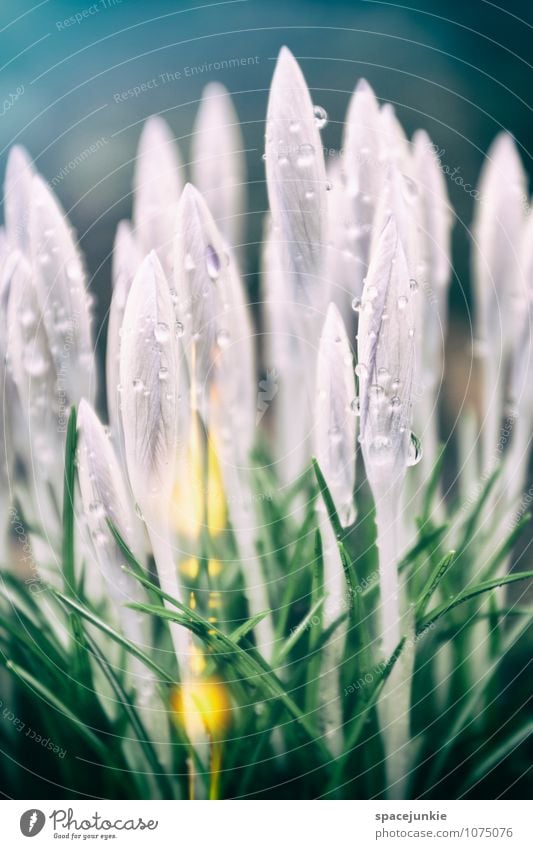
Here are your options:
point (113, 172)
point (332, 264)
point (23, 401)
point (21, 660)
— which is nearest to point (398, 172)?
point (332, 264)

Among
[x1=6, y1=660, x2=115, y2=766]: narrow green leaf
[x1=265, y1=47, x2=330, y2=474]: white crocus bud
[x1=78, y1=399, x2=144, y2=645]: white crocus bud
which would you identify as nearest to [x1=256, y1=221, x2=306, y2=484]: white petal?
[x1=265, y1=47, x2=330, y2=474]: white crocus bud

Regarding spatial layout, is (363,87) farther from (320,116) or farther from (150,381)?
(150,381)

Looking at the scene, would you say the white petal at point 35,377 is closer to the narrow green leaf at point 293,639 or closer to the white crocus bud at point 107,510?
the white crocus bud at point 107,510

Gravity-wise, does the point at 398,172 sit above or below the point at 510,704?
above
